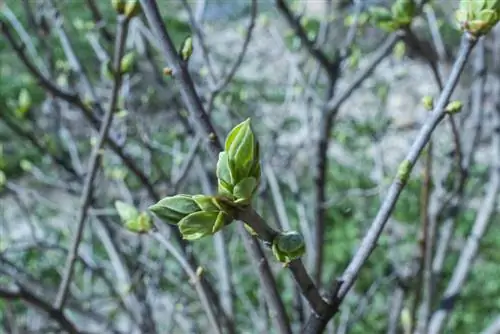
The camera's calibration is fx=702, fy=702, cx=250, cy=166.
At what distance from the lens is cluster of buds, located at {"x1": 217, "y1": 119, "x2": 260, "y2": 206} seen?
401mm

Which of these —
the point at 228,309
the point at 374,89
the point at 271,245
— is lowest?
the point at 228,309

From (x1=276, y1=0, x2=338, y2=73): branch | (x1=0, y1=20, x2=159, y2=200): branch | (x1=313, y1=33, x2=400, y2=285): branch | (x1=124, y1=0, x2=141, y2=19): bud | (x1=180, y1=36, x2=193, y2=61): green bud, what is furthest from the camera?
(x1=313, y1=33, x2=400, y2=285): branch

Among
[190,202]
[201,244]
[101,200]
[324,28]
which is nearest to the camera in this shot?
[190,202]

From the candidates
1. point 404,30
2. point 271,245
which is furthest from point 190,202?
point 404,30

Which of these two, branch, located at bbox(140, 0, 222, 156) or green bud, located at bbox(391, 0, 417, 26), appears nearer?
branch, located at bbox(140, 0, 222, 156)

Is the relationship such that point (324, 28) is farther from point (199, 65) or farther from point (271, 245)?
point (271, 245)

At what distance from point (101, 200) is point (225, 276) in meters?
0.52

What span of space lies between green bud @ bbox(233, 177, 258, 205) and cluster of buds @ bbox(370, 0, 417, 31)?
465mm

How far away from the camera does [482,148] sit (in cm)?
362

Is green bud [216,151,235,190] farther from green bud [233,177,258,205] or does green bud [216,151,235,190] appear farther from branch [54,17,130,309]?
branch [54,17,130,309]

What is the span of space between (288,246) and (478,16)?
0.89 feet

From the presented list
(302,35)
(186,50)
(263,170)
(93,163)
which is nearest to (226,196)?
(186,50)

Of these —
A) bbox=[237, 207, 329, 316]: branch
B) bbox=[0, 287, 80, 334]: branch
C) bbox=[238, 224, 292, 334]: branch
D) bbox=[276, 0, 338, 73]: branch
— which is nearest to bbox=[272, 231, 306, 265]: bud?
bbox=[237, 207, 329, 316]: branch

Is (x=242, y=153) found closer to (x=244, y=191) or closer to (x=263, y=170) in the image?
(x=244, y=191)
